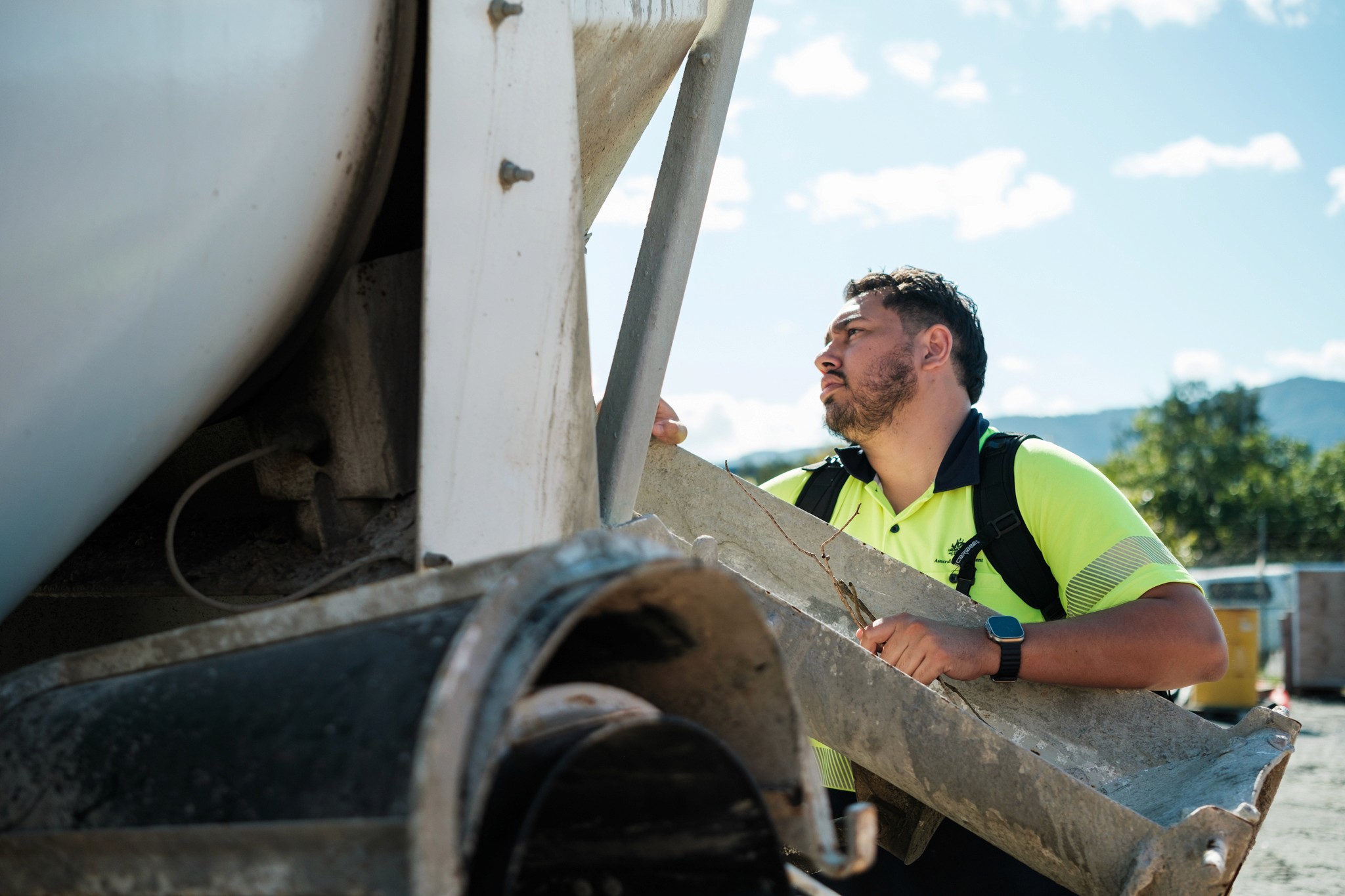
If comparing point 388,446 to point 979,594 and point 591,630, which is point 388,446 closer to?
point 591,630

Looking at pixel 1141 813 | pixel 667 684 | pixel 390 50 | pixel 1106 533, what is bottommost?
pixel 1141 813

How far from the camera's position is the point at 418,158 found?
5.26ft

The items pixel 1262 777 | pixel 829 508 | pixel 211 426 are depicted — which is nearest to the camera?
pixel 211 426

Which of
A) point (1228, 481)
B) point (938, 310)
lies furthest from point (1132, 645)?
point (1228, 481)

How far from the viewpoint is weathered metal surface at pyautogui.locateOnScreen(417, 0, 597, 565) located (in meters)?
1.41

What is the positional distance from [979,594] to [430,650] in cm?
241

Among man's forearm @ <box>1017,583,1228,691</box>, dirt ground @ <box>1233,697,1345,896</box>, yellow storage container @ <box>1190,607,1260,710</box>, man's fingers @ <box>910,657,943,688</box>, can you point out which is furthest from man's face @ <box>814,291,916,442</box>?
yellow storage container @ <box>1190,607,1260,710</box>

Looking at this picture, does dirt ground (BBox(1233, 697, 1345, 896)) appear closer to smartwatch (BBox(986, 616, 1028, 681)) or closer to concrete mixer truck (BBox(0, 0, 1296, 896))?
smartwatch (BBox(986, 616, 1028, 681))

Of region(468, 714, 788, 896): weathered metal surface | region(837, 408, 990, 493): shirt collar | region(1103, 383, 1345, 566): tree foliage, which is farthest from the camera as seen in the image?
region(1103, 383, 1345, 566): tree foliage

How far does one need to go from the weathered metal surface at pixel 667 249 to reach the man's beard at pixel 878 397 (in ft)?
5.16

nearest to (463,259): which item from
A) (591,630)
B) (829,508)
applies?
(591,630)

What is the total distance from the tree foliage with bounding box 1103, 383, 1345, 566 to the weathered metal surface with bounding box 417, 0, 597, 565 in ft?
119

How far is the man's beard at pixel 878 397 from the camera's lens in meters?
3.60

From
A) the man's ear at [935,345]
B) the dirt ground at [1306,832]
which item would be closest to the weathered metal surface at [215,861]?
the man's ear at [935,345]
